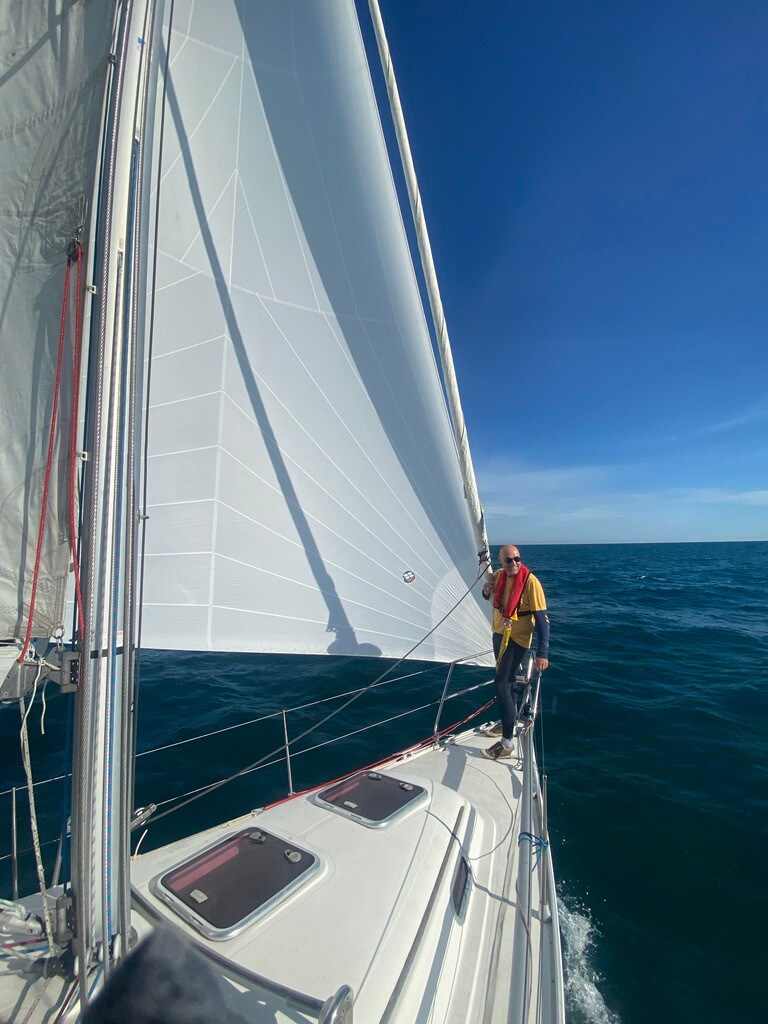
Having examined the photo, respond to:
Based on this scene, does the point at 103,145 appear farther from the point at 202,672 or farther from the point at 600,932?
the point at 202,672

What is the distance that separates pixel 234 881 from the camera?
2.04m

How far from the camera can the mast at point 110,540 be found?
4.62 ft

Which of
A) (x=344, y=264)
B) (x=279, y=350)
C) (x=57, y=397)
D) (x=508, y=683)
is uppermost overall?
(x=344, y=264)

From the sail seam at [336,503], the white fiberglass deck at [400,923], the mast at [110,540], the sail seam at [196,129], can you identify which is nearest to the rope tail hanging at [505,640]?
the sail seam at [336,503]

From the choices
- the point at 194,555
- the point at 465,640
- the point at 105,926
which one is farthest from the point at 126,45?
the point at 465,640

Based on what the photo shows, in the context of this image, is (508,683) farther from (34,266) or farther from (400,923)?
(34,266)

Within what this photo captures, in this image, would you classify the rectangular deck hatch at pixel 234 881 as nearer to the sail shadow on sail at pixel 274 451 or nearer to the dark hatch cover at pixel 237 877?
the dark hatch cover at pixel 237 877

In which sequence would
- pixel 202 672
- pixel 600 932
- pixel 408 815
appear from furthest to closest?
pixel 202 672
pixel 600 932
pixel 408 815

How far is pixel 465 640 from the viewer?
15.4 feet

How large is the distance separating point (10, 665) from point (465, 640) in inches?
152

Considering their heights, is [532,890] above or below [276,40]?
below

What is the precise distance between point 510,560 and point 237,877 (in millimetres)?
3142

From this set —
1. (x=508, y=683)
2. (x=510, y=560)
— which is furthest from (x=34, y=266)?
(x=508, y=683)

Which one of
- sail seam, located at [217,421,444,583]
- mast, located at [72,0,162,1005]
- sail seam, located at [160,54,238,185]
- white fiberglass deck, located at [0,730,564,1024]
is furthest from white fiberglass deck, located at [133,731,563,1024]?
sail seam, located at [160,54,238,185]
